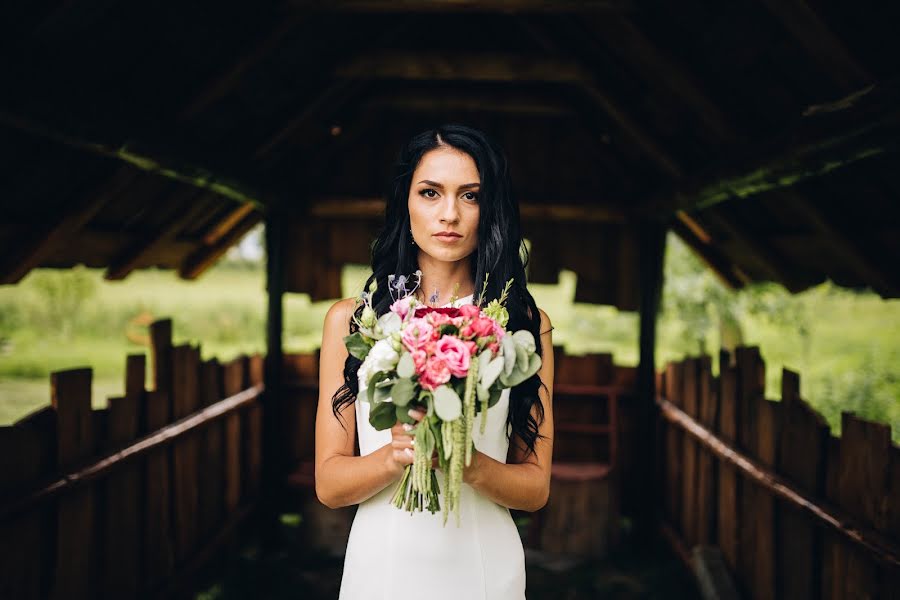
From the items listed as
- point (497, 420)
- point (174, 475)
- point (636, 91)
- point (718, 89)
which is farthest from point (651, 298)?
point (497, 420)

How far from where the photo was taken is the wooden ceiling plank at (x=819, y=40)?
9.46 ft

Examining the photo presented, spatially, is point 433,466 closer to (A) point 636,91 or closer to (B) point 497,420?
(B) point 497,420

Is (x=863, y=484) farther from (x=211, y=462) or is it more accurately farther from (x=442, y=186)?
(x=211, y=462)

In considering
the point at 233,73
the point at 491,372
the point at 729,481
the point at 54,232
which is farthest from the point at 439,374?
the point at 729,481

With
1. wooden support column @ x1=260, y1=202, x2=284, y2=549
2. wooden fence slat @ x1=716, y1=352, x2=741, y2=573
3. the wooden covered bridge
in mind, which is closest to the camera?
the wooden covered bridge

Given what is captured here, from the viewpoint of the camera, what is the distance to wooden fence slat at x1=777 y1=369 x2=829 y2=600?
3523mm

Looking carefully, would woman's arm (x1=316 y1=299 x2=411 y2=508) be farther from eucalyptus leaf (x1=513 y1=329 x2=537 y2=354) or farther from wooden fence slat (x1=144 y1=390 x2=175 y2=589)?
wooden fence slat (x1=144 y1=390 x2=175 y2=589)

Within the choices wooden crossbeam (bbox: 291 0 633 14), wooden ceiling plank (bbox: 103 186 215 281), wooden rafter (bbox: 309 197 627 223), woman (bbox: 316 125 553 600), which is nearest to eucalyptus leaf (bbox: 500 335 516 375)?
Result: woman (bbox: 316 125 553 600)

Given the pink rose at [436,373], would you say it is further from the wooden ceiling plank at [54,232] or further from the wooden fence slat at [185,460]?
the wooden fence slat at [185,460]

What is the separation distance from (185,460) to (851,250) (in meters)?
4.00

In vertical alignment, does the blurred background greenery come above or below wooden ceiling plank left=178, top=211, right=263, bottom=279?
below

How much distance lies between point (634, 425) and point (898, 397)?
13.9ft

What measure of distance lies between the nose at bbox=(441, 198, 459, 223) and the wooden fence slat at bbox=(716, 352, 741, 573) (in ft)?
10.1

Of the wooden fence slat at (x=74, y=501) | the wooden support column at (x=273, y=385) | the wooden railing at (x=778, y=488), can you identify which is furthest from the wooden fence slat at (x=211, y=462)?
the wooden railing at (x=778, y=488)
